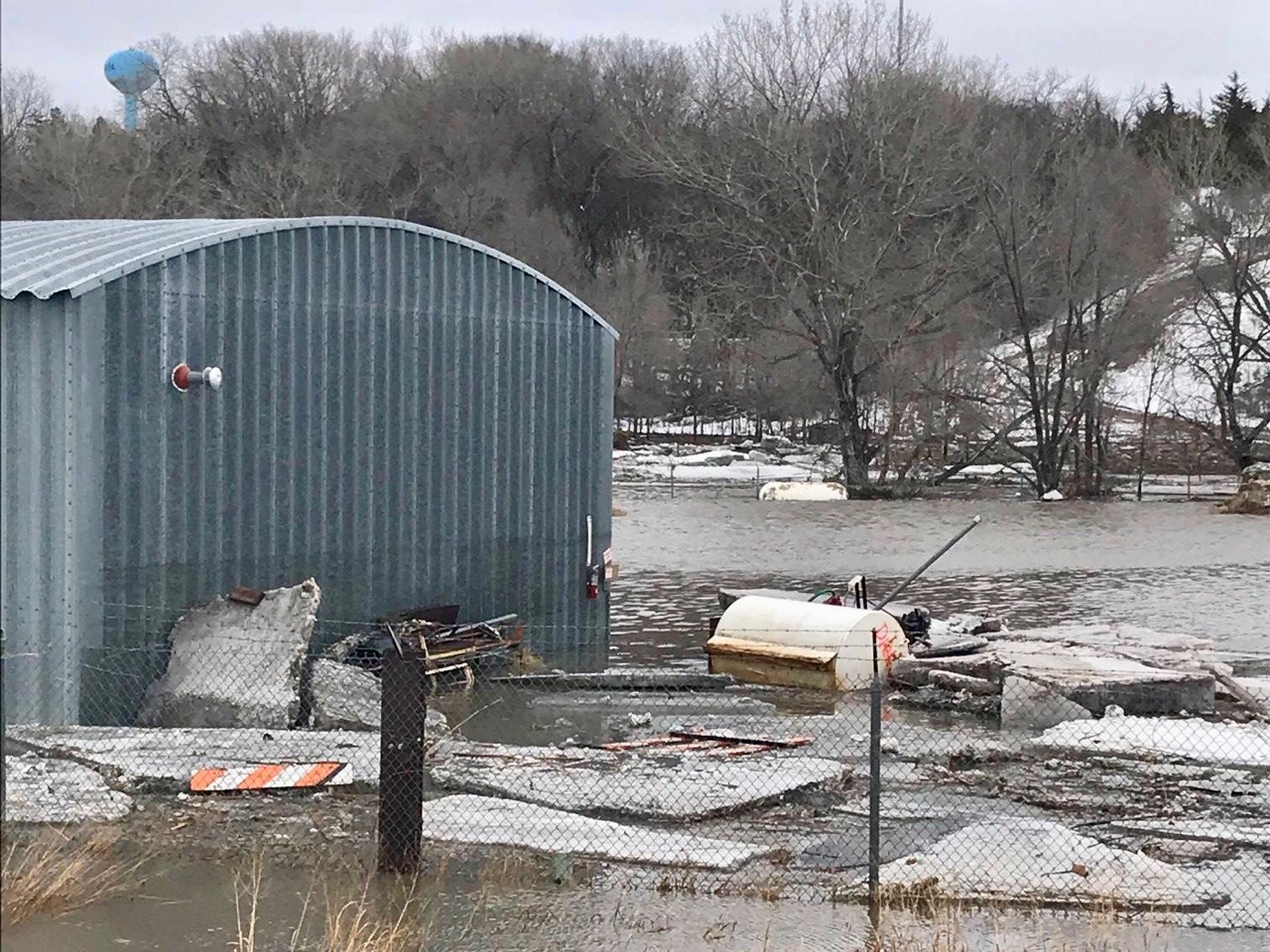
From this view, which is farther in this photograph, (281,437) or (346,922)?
(281,437)

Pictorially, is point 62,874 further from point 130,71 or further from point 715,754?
point 130,71

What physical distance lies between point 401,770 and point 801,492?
1557 inches

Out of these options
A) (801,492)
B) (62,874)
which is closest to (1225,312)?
(801,492)

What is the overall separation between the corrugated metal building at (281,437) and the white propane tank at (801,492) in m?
27.6

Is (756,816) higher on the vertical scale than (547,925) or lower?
lower

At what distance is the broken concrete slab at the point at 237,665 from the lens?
1335 cm

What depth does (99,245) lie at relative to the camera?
14148mm

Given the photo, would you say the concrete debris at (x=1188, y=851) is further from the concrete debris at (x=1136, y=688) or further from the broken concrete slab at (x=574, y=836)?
the concrete debris at (x=1136, y=688)

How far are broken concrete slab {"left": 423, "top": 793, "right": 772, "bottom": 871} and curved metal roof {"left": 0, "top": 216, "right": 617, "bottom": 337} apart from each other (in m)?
4.93

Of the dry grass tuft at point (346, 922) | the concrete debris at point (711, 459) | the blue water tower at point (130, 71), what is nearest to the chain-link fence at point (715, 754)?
the dry grass tuft at point (346, 922)

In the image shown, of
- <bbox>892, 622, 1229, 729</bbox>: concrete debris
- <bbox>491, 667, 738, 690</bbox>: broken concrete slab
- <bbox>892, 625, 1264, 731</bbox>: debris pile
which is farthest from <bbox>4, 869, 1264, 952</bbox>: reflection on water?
<bbox>491, 667, 738, 690</bbox>: broken concrete slab

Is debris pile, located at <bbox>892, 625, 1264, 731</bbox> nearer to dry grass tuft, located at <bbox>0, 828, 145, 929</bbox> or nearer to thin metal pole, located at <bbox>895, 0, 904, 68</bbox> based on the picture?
dry grass tuft, located at <bbox>0, 828, 145, 929</bbox>

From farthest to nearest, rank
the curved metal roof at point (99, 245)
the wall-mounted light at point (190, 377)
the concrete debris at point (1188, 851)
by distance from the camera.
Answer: the wall-mounted light at point (190, 377) → the curved metal roof at point (99, 245) → the concrete debris at point (1188, 851)

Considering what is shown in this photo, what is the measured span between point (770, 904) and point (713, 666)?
991 centimetres
